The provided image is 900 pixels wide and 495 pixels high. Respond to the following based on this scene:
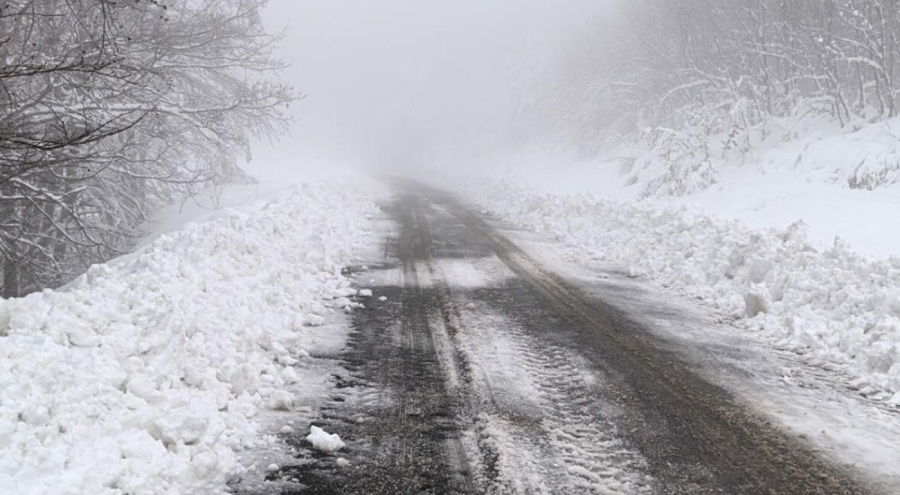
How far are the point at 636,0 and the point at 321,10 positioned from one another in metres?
164

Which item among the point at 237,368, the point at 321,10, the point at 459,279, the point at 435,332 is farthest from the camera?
the point at 321,10

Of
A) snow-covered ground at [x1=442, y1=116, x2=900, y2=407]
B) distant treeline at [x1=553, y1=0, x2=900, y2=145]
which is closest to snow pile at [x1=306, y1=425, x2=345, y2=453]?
snow-covered ground at [x1=442, y1=116, x2=900, y2=407]

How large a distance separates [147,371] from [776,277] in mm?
7381

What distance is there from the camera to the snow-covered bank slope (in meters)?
3.36

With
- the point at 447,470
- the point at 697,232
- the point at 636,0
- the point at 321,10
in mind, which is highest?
the point at 321,10

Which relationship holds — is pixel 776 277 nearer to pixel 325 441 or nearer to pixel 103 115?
pixel 325 441

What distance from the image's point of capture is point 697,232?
1112 cm

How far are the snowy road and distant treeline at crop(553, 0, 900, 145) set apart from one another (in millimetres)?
11916

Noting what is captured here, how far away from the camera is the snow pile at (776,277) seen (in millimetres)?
6078

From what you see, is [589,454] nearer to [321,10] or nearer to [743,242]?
[743,242]

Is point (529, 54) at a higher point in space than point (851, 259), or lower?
higher

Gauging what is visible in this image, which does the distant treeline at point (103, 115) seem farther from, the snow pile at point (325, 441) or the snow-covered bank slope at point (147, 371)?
the snow pile at point (325, 441)

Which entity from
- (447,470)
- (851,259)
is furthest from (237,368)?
(851,259)

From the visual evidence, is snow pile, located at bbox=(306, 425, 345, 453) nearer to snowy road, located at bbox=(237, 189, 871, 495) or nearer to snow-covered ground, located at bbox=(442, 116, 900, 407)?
snowy road, located at bbox=(237, 189, 871, 495)
